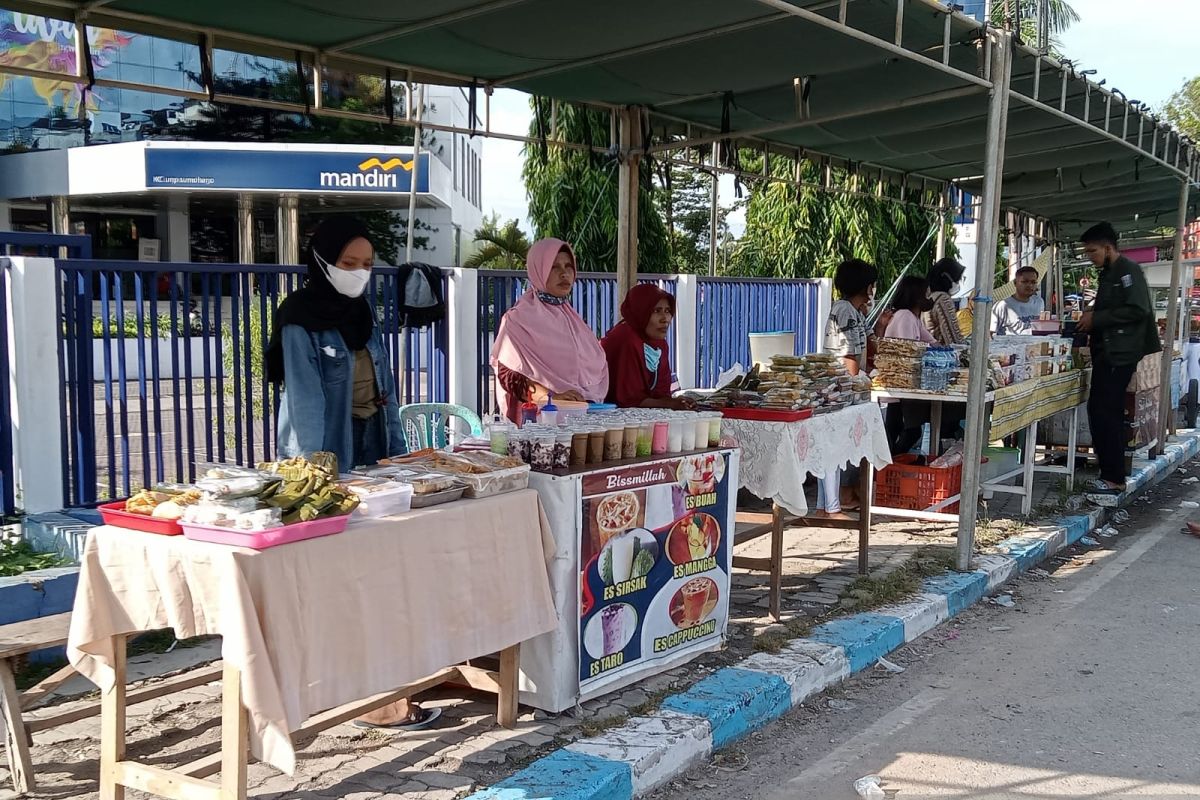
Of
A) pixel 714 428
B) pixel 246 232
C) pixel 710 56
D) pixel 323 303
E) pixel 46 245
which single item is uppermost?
pixel 246 232

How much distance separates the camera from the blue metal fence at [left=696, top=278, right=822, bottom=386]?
1099cm

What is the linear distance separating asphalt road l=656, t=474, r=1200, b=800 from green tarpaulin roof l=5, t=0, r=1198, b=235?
3.07 metres

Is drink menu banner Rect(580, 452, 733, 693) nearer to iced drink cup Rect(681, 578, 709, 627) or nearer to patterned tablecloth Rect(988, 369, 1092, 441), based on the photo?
iced drink cup Rect(681, 578, 709, 627)

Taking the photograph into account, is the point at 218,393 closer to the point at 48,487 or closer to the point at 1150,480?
the point at 48,487

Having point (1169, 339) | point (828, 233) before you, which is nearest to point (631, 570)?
point (1169, 339)

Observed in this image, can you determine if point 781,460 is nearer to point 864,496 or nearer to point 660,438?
point 660,438

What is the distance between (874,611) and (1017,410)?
8.54ft

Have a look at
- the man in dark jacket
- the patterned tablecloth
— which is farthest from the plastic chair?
the man in dark jacket

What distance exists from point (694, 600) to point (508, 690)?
3.40 feet

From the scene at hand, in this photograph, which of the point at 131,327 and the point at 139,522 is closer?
the point at 139,522

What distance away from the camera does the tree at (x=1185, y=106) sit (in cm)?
3559

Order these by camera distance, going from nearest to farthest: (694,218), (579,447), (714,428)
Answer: (579,447) < (714,428) < (694,218)

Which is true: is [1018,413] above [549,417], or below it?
below

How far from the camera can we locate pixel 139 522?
2906 mm
